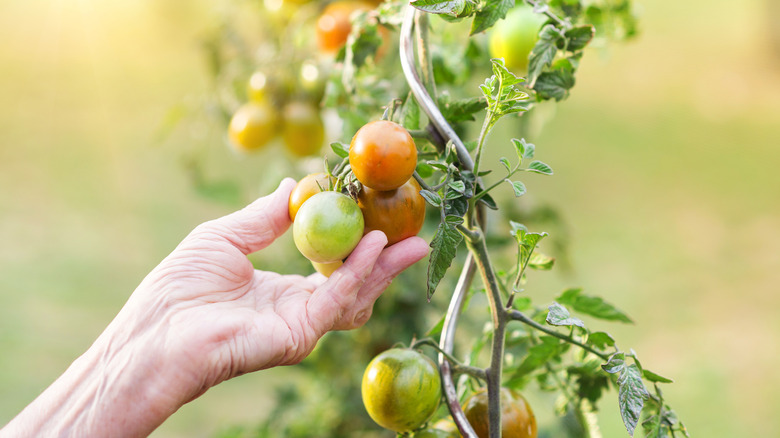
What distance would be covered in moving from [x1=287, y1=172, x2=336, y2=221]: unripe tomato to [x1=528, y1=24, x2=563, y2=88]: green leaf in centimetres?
27

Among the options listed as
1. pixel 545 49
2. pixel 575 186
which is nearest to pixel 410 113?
pixel 545 49

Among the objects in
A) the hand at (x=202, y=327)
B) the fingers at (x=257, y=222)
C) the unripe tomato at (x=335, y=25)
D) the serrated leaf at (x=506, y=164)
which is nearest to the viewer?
the serrated leaf at (x=506, y=164)

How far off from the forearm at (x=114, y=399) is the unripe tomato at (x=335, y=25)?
687 millimetres

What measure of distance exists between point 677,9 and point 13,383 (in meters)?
4.18

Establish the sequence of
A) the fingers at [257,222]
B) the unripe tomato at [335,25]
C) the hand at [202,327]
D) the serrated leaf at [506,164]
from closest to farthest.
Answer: the serrated leaf at [506,164]
the hand at [202,327]
the fingers at [257,222]
the unripe tomato at [335,25]

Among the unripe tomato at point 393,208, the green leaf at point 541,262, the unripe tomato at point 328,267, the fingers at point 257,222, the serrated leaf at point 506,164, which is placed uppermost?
the serrated leaf at point 506,164

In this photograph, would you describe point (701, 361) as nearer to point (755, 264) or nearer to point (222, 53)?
point (755, 264)

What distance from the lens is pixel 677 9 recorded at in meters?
3.76

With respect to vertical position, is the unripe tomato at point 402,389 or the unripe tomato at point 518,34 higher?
the unripe tomato at point 518,34

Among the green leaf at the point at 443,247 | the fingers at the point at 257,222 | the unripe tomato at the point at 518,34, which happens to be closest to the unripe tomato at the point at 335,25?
the unripe tomato at the point at 518,34

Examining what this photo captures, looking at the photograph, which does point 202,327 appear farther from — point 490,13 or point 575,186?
point 575,186

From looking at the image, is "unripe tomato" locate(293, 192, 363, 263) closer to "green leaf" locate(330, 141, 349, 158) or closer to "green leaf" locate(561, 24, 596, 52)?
"green leaf" locate(330, 141, 349, 158)

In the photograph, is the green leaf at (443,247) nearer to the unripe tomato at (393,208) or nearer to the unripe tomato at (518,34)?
the unripe tomato at (393,208)

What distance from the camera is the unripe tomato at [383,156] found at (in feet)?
1.90
